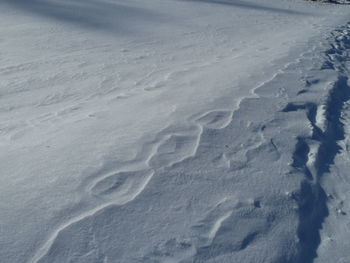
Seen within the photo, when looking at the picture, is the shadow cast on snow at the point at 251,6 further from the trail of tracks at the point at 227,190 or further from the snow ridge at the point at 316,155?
the trail of tracks at the point at 227,190

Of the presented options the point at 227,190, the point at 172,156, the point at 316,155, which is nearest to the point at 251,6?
the point at 316,155

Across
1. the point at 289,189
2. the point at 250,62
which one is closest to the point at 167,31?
the point at 250,62

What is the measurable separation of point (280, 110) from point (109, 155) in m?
1.69

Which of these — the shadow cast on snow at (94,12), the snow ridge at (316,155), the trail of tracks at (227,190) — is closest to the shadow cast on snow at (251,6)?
the shadow cast on snow at (94,12)

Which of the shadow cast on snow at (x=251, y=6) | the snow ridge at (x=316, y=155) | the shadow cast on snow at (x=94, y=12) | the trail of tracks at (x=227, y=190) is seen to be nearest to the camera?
the trail of tracks at (x=227, y=190)

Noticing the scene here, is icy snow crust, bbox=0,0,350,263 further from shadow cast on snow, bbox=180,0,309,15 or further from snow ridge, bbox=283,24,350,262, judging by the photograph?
shadow cast on snow, bbox=180,0,309,15

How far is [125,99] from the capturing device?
12.9 ft

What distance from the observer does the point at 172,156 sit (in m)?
2.57

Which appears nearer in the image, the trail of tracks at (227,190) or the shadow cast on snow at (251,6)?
the trail of tracks at (227,190)

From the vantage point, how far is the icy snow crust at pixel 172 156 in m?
1.86

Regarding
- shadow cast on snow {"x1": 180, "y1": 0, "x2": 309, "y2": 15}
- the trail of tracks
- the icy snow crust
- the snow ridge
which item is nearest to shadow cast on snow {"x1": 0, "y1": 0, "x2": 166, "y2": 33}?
the icy snow crust

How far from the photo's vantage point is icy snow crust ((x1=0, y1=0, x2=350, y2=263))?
1.86 m

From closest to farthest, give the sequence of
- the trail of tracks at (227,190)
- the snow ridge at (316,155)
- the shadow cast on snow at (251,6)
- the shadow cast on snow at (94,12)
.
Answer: the trail of tracks at (227,190) → the snow ridge at (316,155) → the shadow cast on snow at (94,12) → the shadow cast on snow at (251,6)

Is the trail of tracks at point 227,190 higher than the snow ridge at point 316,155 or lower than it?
higher
